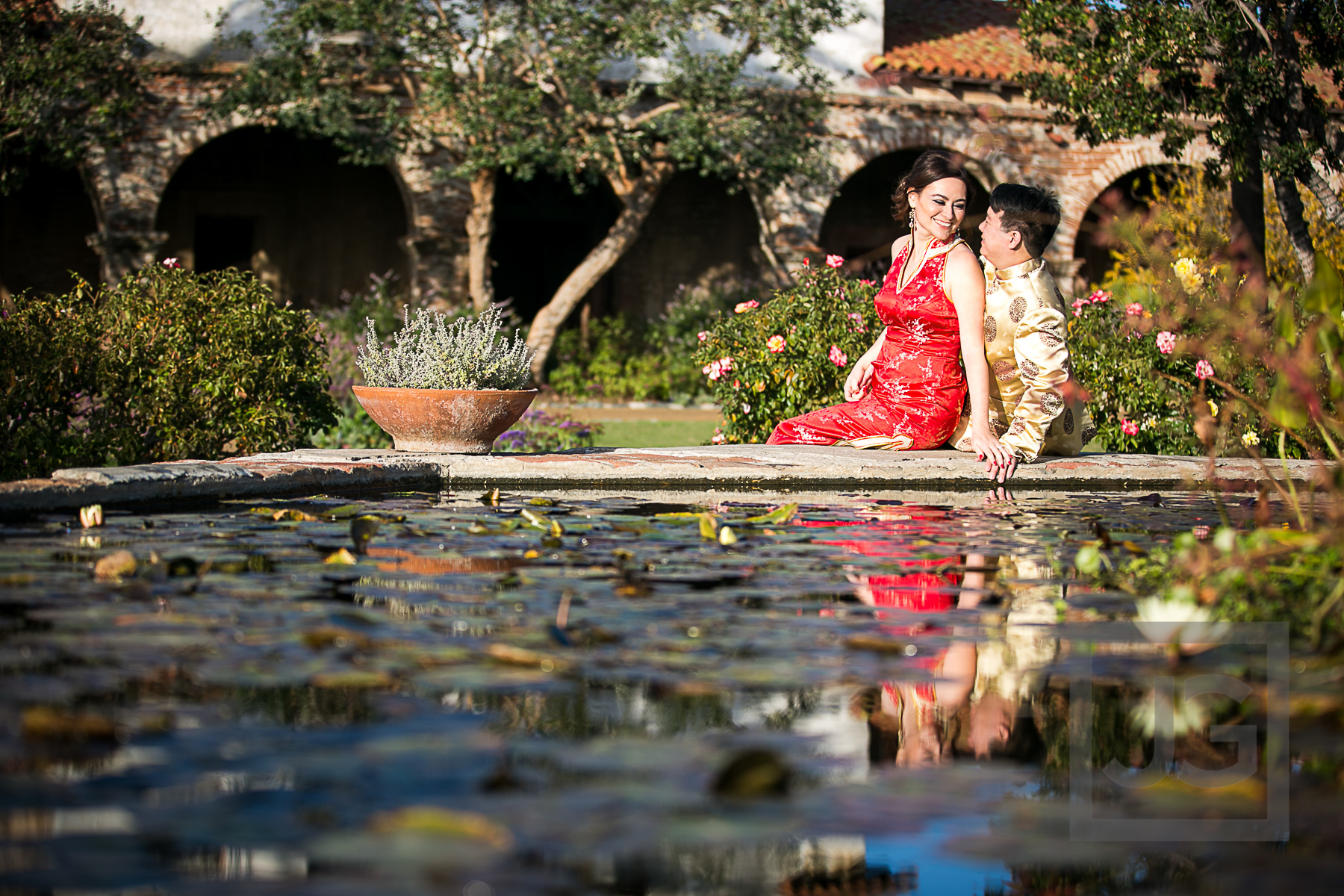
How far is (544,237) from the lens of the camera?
56.2ft

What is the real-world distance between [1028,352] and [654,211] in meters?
11.7

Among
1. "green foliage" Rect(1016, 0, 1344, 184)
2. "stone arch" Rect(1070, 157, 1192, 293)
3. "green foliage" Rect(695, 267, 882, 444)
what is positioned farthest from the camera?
"stone arch" Rect(1070, 157, 1192, 293)

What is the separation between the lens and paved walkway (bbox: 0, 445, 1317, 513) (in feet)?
15.2

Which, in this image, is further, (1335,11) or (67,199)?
(67,199)

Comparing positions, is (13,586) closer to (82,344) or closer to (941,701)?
(941,701)

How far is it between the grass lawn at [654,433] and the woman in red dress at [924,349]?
3.36 meters

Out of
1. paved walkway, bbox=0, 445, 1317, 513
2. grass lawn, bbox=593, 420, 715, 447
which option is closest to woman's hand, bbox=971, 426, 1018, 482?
paved walkway, bbox=0, 445, 1317, 513

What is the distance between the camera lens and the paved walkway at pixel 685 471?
462 centimetres

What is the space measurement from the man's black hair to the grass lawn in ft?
13.2

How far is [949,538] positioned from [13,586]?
2310mm

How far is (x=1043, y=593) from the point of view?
2840 millimetres

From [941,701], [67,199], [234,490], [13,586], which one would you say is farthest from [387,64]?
[941,701]

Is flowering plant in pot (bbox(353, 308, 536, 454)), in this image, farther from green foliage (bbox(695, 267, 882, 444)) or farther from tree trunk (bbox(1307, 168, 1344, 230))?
tree trunk (bbox(1307, 168, 1344, 230))

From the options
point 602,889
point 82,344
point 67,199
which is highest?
point 67,199
